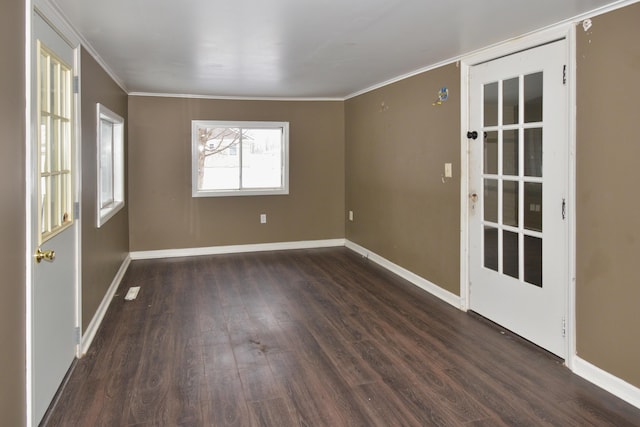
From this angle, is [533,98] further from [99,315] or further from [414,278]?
[99,315]

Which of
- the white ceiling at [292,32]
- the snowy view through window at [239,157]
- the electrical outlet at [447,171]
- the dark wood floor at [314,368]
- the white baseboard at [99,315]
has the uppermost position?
the white ceiling at [292,32]

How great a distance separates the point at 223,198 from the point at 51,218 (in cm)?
383

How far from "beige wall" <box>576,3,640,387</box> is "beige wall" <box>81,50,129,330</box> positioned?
3310 mm

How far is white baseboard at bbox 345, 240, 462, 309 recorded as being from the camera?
13.2 feet

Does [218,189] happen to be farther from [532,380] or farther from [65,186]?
[532,380]

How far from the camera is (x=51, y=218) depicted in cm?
241

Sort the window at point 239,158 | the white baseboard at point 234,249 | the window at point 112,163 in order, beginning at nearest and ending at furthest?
1. the window at point 112,163
2. the white baseboard at point 234,249
3. the window at point 239,158

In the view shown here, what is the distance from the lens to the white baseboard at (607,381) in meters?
2.39

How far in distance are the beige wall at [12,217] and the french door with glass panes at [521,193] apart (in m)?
3.02

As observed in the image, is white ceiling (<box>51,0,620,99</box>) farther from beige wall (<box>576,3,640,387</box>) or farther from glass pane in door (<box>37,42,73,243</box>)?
glass pane in door (<box>37,42,73,243</box>)

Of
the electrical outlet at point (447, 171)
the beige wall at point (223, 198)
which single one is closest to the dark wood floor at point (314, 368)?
the electrical outlet at point (447, 171)

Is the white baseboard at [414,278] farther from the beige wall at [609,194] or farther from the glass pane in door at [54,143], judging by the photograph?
the glass pane in door at [54,143]

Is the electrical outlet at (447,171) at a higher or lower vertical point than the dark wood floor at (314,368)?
higher

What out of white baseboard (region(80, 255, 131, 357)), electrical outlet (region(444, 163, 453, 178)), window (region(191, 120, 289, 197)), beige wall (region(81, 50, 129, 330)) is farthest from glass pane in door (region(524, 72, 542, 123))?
window (region(191, 120, 289, 197))
